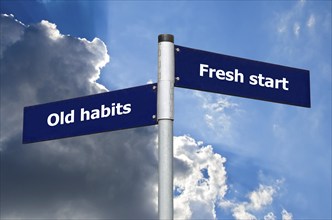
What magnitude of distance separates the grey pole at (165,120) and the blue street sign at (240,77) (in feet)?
0.34

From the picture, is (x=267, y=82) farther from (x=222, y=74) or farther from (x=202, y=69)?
(x=202, y=69)

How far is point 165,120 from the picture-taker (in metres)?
6.07

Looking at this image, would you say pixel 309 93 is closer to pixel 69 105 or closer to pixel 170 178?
pixel 170 178

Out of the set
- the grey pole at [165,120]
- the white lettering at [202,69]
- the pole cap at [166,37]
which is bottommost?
the grey pole at [165,120]

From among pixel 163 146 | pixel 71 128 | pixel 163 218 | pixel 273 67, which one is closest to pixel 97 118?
pixel 71 128

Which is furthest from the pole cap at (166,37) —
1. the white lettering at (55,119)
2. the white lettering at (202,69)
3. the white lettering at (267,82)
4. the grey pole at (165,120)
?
the white lettering at (55,119)

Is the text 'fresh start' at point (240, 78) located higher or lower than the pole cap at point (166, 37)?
lower

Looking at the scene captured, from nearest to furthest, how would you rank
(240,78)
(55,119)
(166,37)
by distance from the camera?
(166,37) < (240,78) < (55,119)

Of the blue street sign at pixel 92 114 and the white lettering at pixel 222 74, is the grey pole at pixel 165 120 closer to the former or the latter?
the blue street sign at pixel 92 114

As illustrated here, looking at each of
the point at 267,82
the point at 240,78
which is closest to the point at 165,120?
the point at 240,78

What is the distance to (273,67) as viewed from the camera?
6684 mm

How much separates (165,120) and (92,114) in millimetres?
833

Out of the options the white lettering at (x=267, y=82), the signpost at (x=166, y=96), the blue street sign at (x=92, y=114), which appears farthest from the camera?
the white lettering at (x=267, y=82)

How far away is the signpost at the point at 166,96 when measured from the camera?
615 cm
